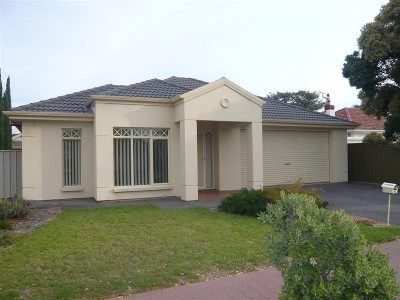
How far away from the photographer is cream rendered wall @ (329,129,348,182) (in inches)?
739

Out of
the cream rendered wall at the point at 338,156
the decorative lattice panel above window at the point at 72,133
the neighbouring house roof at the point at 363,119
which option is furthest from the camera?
the neighbouring house roof at the point at 363,119

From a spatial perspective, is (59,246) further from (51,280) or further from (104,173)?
(104,173)

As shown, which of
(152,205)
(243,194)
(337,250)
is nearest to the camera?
(337,250)

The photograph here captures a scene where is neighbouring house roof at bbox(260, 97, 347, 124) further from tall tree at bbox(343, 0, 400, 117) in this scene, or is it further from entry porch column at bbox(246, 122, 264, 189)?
entry porch column at bbox(246, 122, 264, 189)

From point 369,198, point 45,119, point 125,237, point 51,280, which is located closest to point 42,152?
point 45,119

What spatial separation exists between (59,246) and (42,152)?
25.0 feet

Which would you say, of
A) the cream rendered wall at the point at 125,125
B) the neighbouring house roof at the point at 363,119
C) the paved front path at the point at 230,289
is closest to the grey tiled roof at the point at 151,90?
the cream rendered wall at the point at 125,125

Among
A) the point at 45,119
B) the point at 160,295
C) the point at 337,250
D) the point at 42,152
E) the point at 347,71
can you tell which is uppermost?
the point at 347,71

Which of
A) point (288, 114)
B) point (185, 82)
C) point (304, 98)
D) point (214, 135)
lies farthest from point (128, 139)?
point (304, 98)

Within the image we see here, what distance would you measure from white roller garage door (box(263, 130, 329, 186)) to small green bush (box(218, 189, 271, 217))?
21.8 ft

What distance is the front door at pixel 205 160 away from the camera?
16.2 meters

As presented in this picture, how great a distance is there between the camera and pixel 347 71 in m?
17.3

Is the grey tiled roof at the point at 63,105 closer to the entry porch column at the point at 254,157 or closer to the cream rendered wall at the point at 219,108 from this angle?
the cream rendered wall at the point at 219,108

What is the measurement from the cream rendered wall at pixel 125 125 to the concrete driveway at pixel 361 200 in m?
5.91
